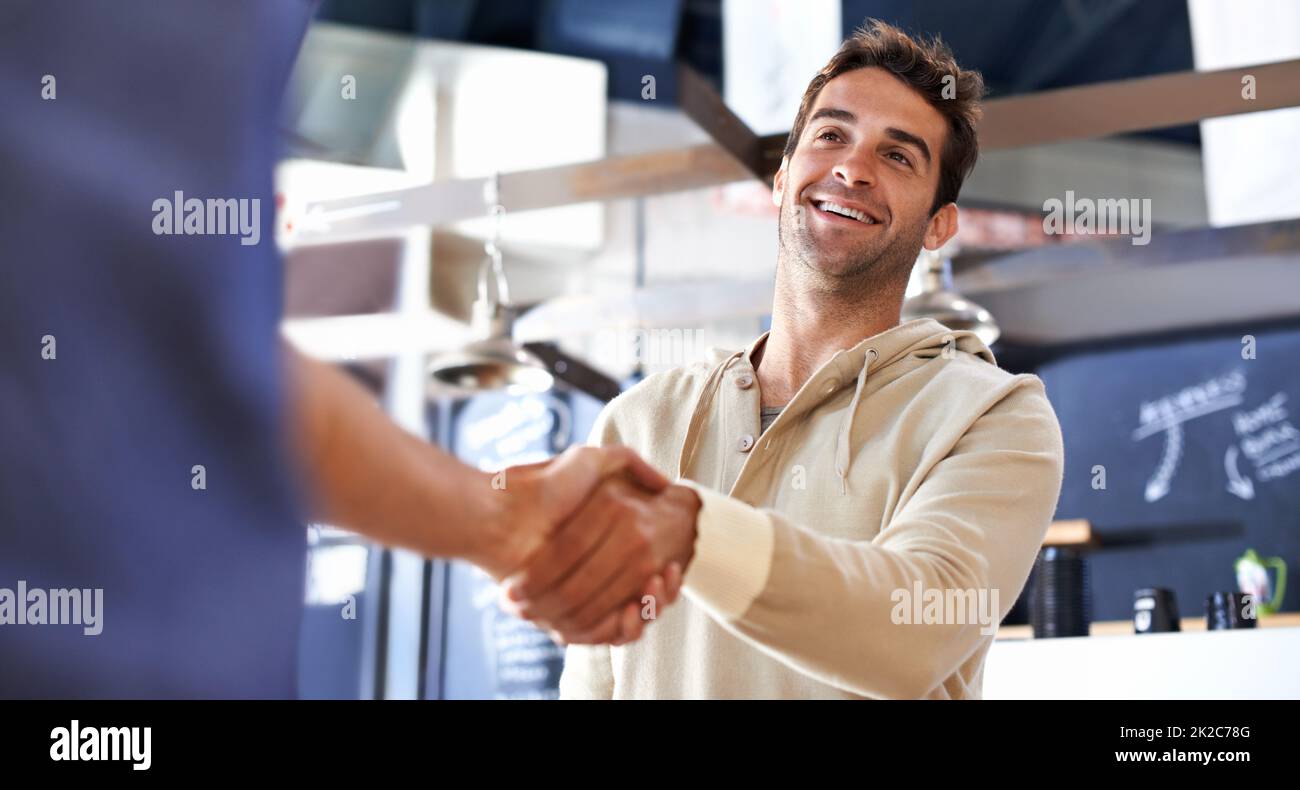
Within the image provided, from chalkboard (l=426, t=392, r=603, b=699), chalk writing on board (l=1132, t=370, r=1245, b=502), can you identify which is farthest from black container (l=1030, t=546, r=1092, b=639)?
chalkboard (l=426, t=392, r=603, b=699)

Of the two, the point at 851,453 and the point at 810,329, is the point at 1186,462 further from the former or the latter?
the point at 851,453

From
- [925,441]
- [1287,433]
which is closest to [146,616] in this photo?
[925,441]

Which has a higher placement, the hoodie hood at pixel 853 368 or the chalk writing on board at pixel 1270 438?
the chalk writing on board at pixel 1270 438

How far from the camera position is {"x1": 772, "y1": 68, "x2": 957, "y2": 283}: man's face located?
1.75 m

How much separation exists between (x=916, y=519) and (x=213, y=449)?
2.92 ft

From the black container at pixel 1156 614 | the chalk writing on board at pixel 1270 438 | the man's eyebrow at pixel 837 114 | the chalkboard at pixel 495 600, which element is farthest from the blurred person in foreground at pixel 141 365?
the chalk writing on board at pixel 1270 438

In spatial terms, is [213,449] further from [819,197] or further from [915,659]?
[819,197]

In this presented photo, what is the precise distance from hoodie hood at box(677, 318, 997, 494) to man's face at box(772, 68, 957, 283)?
120 mm

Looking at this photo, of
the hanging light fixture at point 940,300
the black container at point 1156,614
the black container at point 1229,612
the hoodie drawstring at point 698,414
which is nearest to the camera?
the hoodie drawstring at point 698,414

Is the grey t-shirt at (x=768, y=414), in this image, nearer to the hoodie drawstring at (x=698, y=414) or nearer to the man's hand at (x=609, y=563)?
the hoodie drawstring at (x=698, y=414)

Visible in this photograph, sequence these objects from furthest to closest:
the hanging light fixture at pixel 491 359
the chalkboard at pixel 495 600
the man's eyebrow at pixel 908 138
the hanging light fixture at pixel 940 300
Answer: the chalkboard at pixel 495 600 < the hanging light fixture at pixel 491 359 < the hanging light fixture at pixel 940 300 < the man's eyebrow at pixel 908 138

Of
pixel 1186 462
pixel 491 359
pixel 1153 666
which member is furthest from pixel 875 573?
pixel 1186 462

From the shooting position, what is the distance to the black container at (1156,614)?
3645 millimetres

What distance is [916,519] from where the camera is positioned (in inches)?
51.9
